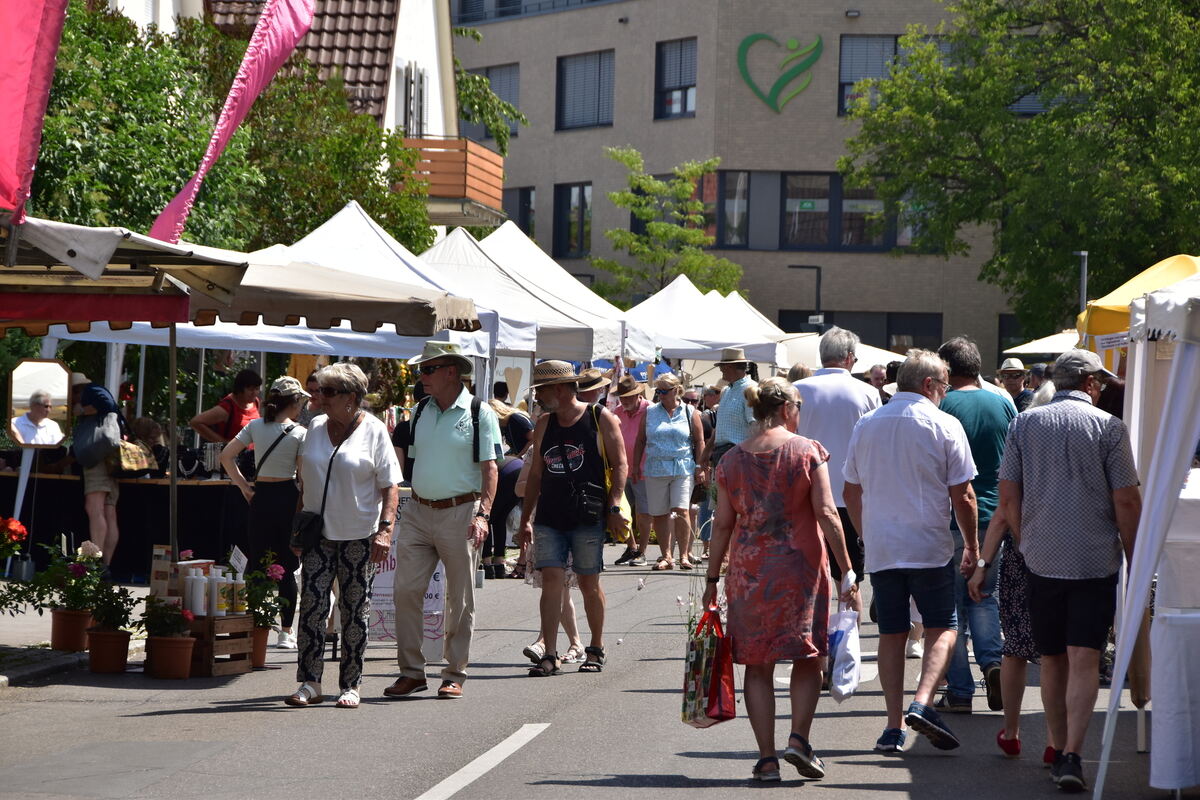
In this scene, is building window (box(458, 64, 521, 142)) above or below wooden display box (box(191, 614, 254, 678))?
above

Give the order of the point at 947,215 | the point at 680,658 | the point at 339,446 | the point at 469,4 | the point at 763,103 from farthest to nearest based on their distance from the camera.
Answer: the point at 469,4, the point at 763,103, the point at 947,215, the point at 680,658, the point at 339,446

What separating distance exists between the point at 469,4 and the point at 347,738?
5206 cm

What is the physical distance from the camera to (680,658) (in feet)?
39.1

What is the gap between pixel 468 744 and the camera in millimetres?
8719

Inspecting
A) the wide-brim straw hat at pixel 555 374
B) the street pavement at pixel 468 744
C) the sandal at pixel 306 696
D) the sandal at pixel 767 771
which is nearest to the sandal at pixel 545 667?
the street pavement at pixel 468 744

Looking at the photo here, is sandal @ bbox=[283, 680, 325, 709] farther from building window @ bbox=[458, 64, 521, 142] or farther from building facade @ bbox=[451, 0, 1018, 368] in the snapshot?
building window @ bbox=[458, 64, 521, 142]

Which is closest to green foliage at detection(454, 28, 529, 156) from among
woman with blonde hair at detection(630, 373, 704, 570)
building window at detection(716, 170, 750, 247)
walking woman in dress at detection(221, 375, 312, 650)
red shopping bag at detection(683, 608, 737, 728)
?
building window at detection(716, 170, 750, 247)

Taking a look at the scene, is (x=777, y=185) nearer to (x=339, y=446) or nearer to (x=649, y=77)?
(x=649, y=77)

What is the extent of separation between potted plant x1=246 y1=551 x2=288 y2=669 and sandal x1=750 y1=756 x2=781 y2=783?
4.55 metres

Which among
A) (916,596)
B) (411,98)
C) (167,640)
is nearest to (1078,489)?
(916,596)

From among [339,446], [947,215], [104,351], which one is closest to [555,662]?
[339,446]

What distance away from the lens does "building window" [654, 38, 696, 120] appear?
53.5m

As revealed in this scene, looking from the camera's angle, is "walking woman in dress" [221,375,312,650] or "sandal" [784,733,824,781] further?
"walking woman in dress" [221,375,312,650]

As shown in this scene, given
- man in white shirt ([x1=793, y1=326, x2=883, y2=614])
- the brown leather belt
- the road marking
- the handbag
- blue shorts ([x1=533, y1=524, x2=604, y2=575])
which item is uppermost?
man in white shirt ([x1=793, y1=326, x2=883, y2=614])
